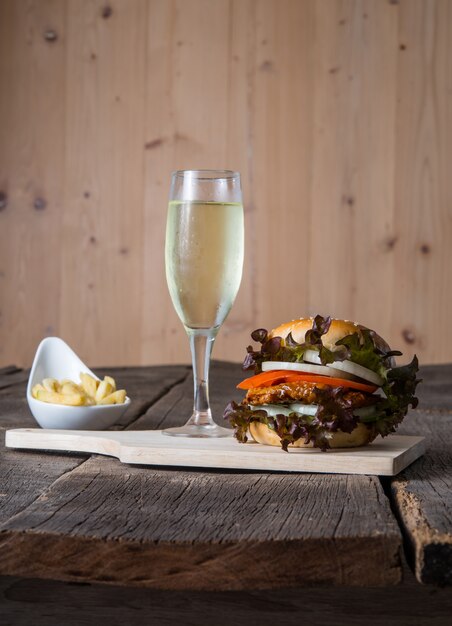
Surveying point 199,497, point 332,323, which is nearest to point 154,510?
point 199,497

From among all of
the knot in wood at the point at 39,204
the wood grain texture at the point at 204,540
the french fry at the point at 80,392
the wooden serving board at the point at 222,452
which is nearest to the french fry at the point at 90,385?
the french fry at the point at 80,392

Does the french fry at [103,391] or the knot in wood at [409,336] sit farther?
the knot in wood at [409,336]

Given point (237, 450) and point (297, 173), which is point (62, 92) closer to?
point (297, 173)

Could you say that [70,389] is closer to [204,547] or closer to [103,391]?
[103,391]

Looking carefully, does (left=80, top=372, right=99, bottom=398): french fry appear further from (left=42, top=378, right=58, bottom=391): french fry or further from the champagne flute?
the champagne flute

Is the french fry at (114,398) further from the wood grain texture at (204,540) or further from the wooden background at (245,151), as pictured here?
the wooden background at (245,151)

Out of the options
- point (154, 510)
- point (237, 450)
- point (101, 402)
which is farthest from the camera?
point (101, 402)

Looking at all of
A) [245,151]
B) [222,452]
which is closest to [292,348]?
[222,452]

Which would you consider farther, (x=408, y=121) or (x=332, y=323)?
(x=408, y=121)
